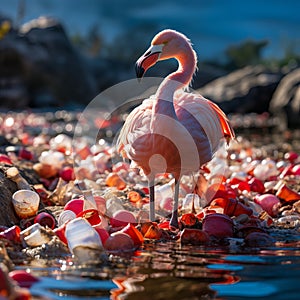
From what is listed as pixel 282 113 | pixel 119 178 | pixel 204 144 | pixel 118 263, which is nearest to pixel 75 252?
pixel 118 263

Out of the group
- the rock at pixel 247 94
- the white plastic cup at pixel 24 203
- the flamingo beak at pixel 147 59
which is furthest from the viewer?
the rock at pixel 247 94

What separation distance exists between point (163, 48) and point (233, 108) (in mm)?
19011

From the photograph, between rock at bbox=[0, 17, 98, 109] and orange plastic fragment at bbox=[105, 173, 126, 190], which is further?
rock at bbox=[0, 17, 98, 109]

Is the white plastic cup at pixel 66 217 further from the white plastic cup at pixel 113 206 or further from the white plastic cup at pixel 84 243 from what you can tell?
the white plastic cup at pixel 84 243

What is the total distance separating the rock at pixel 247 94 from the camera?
2320 cm

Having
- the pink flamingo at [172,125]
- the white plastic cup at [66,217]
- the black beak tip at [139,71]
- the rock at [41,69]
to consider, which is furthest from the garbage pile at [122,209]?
the rock at [41,69]

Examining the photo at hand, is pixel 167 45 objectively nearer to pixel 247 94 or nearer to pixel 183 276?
pixel 183 276

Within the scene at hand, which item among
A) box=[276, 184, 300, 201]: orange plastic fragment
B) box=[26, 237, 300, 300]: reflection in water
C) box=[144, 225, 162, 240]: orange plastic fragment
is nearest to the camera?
box=[26, 237, 300, 300]: reflection in water

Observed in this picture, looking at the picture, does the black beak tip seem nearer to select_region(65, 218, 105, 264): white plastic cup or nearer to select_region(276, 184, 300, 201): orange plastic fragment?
select_region(65, 218, 105, 264): white plastic cup

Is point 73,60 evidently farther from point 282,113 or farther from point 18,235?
point 18,235

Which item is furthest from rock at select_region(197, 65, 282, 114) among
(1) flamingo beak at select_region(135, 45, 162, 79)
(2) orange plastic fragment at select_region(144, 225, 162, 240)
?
(2) orange plastic fragment at select_region(144, 225, 162, 240)

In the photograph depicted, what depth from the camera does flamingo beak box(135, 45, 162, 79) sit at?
172 inches

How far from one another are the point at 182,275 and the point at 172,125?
1.31 m

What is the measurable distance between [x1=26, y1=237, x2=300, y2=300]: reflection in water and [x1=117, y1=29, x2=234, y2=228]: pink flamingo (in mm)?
716
